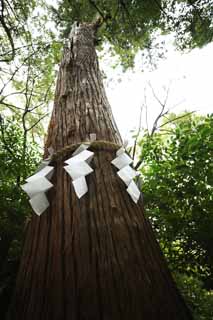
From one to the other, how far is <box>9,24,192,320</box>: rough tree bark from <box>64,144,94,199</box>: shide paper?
0.09 metres

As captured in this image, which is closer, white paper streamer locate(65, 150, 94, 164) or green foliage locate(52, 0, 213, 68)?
white paper streamer locate(65, 150, 94, 164)

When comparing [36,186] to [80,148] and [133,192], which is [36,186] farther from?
[133,192]

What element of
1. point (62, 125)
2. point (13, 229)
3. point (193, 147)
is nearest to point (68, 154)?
point (62, 125)

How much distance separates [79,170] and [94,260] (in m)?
0.44

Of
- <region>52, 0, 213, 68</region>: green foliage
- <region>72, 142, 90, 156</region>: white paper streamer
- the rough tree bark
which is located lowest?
the rough tree bark

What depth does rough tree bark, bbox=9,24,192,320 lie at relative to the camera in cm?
79

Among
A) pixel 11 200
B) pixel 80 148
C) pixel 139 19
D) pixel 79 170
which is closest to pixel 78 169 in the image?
pixel 79 170

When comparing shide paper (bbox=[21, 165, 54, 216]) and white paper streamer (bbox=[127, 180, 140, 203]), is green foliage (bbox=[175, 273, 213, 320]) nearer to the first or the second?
white paper streamer (bbox=[127, 180, 140, 203])

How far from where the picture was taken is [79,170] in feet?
3.61

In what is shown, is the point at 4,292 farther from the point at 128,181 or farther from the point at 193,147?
the point at 193,147

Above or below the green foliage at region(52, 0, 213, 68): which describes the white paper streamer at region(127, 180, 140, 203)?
below

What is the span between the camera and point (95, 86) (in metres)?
2.06

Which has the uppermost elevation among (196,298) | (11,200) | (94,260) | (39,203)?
(11,200)

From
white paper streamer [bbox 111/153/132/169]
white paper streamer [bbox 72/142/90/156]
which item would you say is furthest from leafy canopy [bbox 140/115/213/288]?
white paper streamer [bbox 72/142/90/156]
